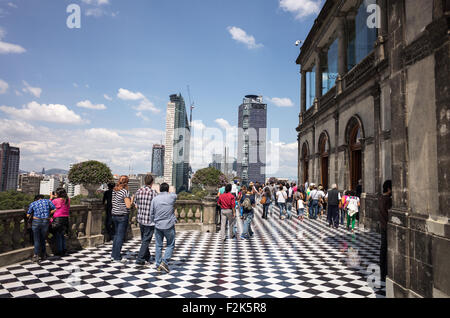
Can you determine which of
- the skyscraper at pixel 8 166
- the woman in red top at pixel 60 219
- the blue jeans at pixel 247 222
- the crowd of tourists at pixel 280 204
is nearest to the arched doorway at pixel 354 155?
the crowd of tourists at pixel 280 204

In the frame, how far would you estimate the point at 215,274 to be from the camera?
253 inches

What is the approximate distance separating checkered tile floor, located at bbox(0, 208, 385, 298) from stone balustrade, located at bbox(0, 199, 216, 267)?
1.38ft

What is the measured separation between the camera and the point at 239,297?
199 inches

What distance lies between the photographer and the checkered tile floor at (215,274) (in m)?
5.27

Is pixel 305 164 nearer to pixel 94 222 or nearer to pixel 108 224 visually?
pixel 108 224

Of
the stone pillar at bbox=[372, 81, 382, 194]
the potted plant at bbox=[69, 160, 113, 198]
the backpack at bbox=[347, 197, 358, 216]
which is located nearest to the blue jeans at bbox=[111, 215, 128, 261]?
the potted plant at bbox=[69, 160, 113, 198]

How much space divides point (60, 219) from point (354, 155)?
1521 centimetres

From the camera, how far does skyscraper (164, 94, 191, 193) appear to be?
173 meters

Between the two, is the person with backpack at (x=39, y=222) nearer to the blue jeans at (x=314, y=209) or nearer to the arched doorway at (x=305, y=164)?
the blue jeans at (x=314, y=209)

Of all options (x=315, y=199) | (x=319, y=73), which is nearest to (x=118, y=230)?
(x=315, y=199)

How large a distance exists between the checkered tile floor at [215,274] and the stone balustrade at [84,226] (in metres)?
0.42
